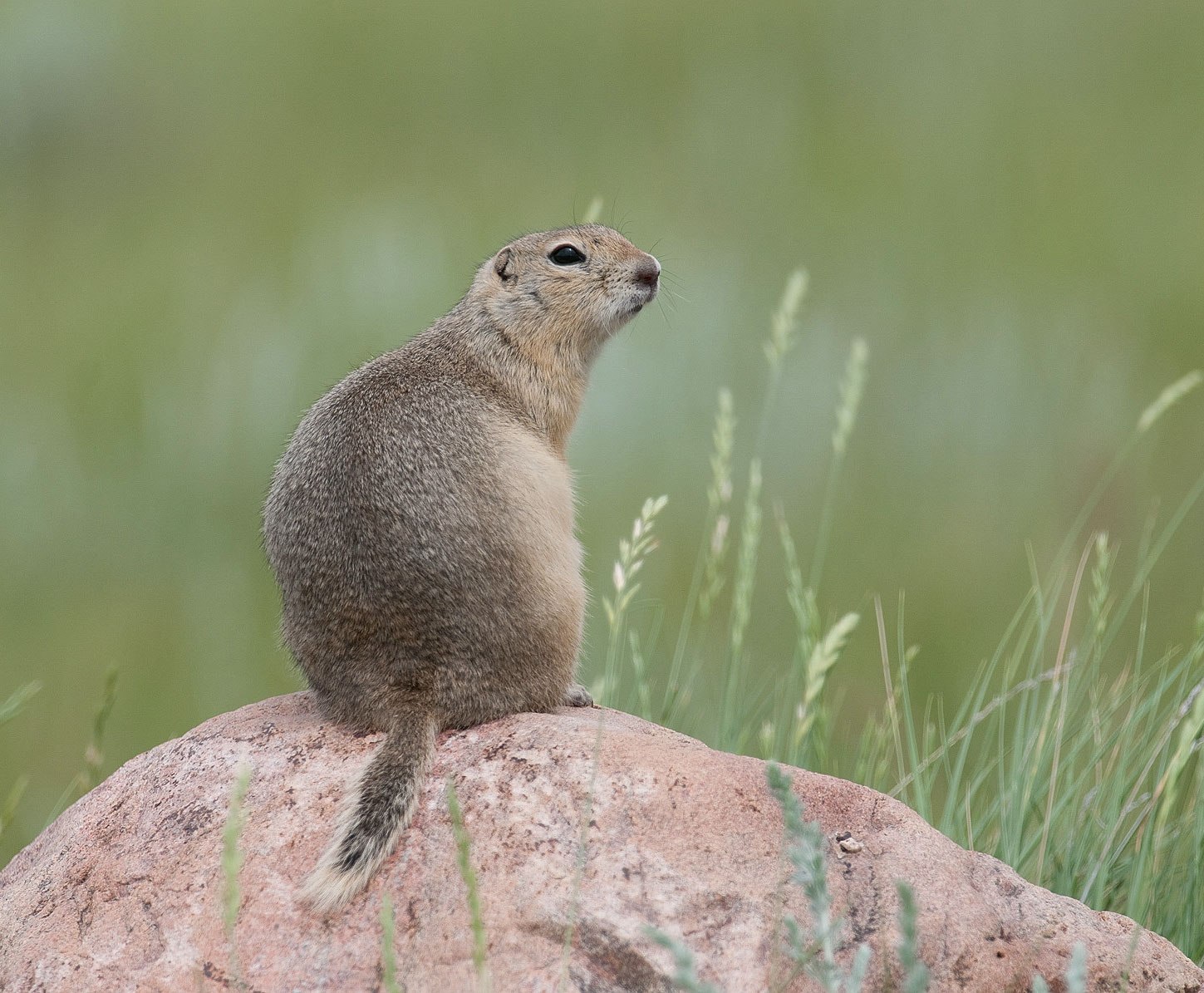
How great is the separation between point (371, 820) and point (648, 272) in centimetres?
276

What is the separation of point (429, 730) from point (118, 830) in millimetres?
782

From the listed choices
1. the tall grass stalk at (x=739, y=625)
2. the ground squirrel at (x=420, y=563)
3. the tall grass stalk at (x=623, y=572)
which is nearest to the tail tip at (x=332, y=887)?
the ground squirrel at (x=420, y=563)

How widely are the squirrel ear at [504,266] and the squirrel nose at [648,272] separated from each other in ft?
1.67

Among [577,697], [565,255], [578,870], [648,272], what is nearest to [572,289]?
[565,255]

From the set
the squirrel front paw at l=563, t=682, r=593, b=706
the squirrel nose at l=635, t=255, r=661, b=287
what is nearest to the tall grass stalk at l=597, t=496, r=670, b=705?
the squirrel front paw at l=563, t=682, r=593, b=706

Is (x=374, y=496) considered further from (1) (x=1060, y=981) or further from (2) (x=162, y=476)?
(2) (x=162, y=476)

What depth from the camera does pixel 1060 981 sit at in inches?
123

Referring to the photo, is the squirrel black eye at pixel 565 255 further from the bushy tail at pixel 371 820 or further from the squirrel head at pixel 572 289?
the bushy tail at pixel 371 820

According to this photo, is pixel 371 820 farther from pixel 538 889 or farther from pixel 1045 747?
pixel 1045 747

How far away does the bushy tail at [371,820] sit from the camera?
3199 millimetres

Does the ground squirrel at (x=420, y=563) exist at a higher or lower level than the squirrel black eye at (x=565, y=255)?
lower

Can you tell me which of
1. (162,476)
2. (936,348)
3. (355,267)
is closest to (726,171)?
(936,348)

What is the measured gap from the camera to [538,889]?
3.14m

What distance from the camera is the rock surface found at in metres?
3.06
